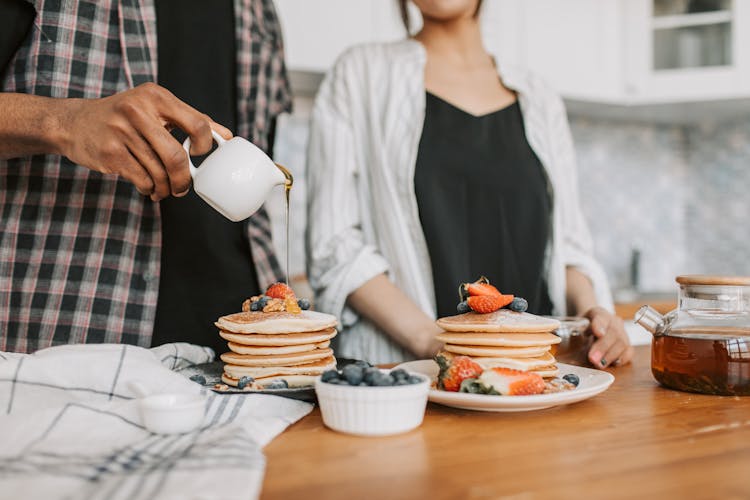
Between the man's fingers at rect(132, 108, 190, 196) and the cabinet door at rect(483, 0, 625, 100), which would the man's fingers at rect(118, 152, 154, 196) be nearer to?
the man's fingers at rect(132, 108, 190, 196)

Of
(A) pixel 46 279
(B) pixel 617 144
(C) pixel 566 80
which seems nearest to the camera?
(A) pixel 46 279

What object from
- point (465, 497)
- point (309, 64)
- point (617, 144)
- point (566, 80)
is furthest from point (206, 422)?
point (617, 144)

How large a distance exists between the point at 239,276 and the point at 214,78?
425 mm

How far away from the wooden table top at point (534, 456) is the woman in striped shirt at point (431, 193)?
69cm

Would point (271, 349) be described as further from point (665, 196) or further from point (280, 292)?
point (665, 196)

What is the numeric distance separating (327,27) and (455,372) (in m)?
2.10

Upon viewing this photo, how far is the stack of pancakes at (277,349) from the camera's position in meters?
0.97

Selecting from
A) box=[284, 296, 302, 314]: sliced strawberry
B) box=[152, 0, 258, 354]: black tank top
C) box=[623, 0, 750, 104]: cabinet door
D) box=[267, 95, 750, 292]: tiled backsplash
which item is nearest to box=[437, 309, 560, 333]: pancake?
box=[284, 296, 302, 314]: sliced strawberry

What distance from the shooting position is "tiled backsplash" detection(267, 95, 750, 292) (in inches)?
147

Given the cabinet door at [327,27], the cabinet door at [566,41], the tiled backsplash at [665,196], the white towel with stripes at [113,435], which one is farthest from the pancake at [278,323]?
the tiled backsplash at [665,196]

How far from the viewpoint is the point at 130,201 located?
1.37 m

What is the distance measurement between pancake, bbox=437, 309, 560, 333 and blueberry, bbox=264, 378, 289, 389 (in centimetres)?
22

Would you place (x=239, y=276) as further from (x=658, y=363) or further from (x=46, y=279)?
(x=658, y=363)

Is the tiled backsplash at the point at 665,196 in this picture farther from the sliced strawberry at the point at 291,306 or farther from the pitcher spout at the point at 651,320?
the sliced strawberry at the point at 291,306
